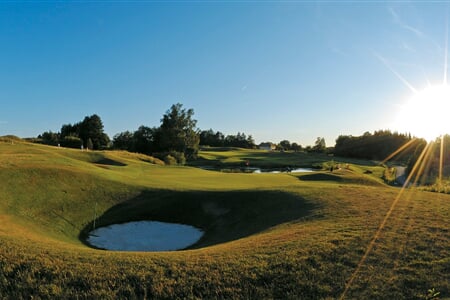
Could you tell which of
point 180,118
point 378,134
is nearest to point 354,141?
point 378,134

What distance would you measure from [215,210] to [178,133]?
198ft

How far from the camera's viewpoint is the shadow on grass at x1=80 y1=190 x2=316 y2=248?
1467 cm

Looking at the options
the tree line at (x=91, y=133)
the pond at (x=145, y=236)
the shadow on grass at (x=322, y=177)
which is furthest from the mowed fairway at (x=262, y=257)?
the tree line at (x=91, y=133)

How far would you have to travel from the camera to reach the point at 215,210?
18.4m

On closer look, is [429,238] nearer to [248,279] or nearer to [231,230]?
[248,279]

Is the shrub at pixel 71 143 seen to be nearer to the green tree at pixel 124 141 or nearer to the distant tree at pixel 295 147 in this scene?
the green tree at pixel 124 141

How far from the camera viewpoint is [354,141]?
124438 millimetres

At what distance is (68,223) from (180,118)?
63857 mm


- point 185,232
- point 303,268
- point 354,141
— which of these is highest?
point 354,141

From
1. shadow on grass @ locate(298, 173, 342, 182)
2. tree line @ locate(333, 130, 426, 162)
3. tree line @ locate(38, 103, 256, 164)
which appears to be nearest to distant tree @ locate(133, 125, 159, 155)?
tree line @ locate(38, 103, 256, 164)

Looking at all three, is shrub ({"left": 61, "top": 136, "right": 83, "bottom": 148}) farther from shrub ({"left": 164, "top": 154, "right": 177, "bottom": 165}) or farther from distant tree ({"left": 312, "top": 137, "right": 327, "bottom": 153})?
distant tree ({"left": 312, "top": 137, "right": 327, "bottom": 153})

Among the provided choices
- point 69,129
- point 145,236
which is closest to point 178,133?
point 69,129

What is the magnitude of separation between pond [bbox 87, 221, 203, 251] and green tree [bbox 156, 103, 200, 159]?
6054 cm

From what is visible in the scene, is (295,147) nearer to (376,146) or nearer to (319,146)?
(319,146)
